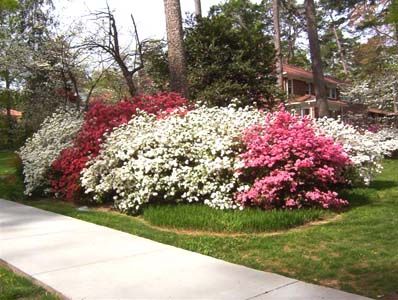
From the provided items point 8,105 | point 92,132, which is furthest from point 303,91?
point 92,132

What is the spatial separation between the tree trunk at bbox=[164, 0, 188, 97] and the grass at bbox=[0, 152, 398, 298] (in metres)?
5.14

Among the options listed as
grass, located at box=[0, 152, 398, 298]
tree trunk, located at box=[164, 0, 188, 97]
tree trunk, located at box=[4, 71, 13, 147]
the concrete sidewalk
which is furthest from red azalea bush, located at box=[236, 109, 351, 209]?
tree trunk, located at box=[4, 71, 13, 147]

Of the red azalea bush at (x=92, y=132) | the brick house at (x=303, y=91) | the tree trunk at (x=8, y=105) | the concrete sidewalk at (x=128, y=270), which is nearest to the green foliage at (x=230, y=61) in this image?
the red azalea bush at (x=92, y=132)

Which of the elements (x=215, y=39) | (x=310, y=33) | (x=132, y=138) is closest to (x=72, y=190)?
(x=132, y=138)

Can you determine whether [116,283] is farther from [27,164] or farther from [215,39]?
[215,39]

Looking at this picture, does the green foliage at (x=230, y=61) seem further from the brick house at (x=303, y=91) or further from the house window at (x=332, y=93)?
the house window at (x=332, y=93)

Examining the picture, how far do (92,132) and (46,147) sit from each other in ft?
6.51

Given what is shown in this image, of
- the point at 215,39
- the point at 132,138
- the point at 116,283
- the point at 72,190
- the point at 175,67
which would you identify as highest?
the point at 215,39

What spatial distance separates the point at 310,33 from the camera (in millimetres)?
21156

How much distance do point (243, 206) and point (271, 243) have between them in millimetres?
1574

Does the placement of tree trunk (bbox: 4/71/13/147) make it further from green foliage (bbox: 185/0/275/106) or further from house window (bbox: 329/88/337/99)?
house window (bbox: 329/88/337/99)

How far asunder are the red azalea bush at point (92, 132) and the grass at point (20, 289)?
201 inches

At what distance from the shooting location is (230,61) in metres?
16.3

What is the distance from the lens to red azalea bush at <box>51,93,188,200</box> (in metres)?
10.3
